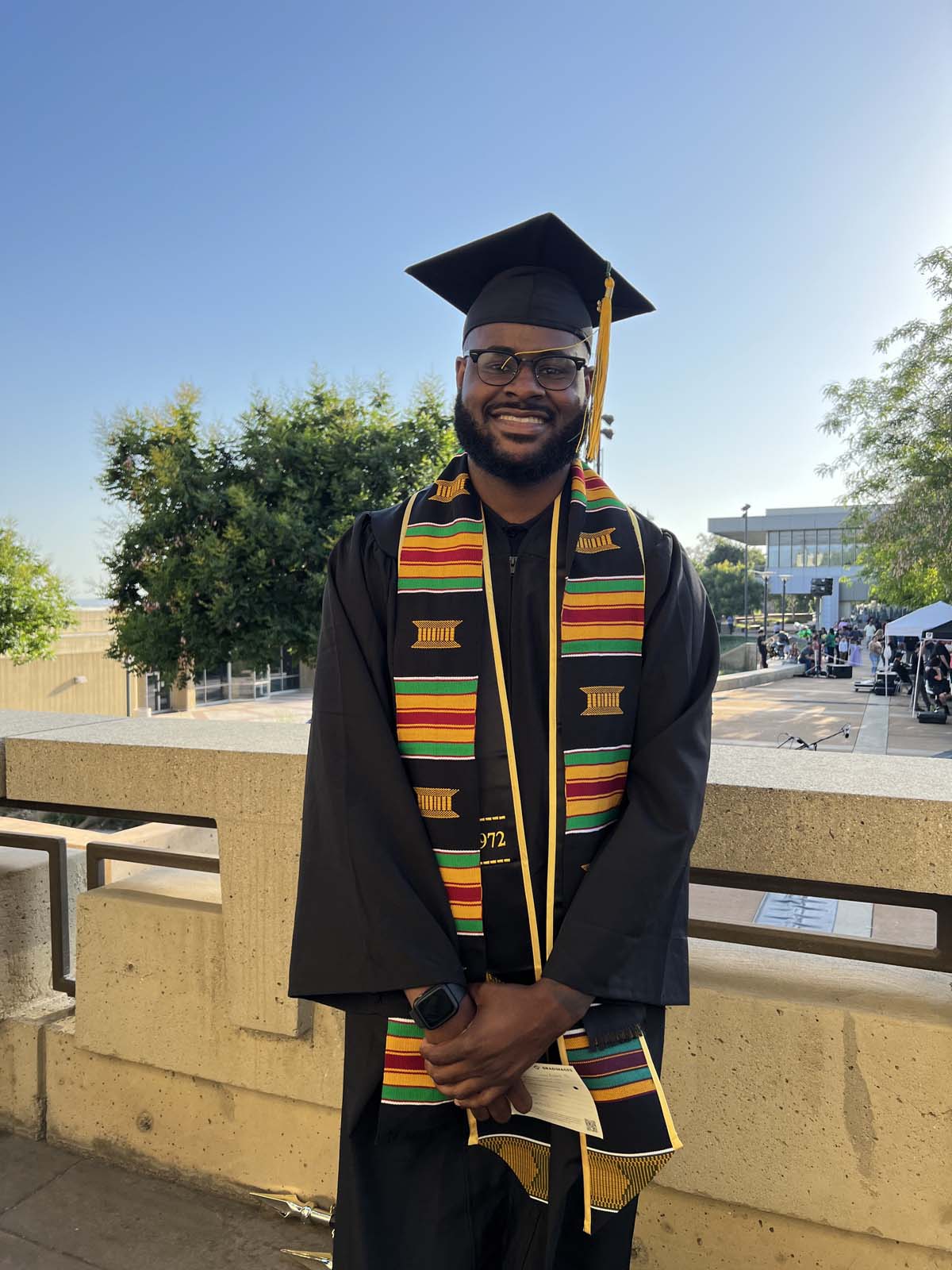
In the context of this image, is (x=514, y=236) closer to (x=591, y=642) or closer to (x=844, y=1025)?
(x=591, y=642)

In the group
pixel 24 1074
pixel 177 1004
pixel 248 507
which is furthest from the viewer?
pixel 248 507

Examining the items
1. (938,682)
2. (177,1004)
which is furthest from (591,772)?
(938,682)

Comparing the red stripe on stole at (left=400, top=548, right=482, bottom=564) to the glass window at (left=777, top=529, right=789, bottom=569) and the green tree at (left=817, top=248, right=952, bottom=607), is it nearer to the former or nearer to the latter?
the green tree at (left=817, top=248, right=952, bottom=607)

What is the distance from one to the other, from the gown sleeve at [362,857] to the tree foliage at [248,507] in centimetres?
1451

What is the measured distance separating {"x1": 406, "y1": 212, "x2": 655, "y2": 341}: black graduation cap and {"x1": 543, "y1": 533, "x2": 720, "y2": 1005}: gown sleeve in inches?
20.5

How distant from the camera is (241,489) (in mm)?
15891

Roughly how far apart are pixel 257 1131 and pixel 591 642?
170cm

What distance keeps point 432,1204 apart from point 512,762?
29.7 inches

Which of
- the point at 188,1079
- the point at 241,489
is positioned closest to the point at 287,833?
the point at 188,1079

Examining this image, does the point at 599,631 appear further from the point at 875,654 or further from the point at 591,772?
the point at 875,654

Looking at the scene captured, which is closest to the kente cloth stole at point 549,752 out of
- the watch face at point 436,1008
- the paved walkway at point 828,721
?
the watch face at point 436,1008

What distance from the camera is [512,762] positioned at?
57.6 inches

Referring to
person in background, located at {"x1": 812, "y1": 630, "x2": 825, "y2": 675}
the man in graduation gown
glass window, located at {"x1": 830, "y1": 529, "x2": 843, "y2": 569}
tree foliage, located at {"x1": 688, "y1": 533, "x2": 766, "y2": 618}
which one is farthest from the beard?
glass window, located at {"x1": 830, "y1": 529, "x2": 843, "y2": 569}

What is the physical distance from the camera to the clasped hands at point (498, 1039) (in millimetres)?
1322
